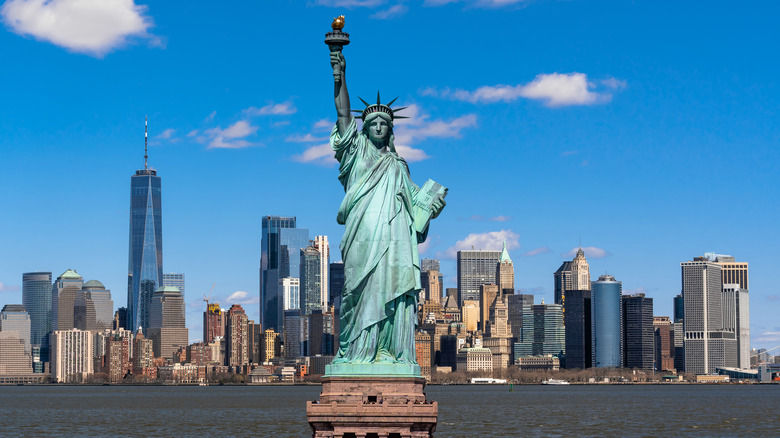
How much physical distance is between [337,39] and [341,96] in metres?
1.31

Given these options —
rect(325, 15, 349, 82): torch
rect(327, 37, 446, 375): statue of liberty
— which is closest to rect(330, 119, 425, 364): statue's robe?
rect(327, 37, 446, 375): statue of liberty

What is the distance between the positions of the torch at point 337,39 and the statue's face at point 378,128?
1.27m

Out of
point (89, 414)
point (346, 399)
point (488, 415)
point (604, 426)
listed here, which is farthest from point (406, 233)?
point (89, 414)

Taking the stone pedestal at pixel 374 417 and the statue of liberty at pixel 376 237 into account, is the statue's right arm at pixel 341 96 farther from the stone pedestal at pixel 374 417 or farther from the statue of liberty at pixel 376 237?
the stone pedestal at pixel 374 417

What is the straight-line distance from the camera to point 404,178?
29.4 m

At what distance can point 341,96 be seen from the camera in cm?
2944

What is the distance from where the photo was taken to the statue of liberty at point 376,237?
28812 millimetres

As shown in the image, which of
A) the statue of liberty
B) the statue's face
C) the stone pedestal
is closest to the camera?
the stone pedestal

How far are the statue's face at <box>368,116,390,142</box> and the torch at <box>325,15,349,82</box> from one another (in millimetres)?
1272

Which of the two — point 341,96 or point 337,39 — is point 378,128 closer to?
point 341,96

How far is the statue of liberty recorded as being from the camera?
28.8 meters

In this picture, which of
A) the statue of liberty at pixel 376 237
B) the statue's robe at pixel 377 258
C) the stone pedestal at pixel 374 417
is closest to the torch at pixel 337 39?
the statue of liberty at pixel 376 237

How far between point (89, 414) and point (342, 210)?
7428cm

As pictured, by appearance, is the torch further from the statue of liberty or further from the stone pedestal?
the stone pedestal
